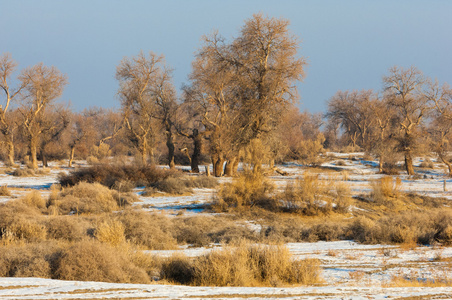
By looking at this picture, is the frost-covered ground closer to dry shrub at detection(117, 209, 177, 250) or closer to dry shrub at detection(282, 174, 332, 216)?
dry shrub at detection(117, 209, 177, 250)

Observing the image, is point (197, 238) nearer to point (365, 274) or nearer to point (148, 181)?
point (365, 274)

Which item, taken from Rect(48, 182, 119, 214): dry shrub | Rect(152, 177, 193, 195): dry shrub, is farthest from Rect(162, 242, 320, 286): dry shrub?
Rect(152, 177, 193, 195): dry shrub

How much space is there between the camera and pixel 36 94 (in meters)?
46.1

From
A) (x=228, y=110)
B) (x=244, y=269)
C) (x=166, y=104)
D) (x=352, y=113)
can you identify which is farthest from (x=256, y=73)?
(x=352, y=113)

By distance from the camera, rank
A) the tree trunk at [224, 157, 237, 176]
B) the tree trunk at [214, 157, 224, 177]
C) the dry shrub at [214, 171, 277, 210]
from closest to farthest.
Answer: the dry shrub at [214, 171, 277, 210] → the tree trunk at [224, 157, 237, 176] → the tree trunk at [214, 157, 224, 177]

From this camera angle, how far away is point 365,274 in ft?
26.7

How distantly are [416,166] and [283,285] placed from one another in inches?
1818

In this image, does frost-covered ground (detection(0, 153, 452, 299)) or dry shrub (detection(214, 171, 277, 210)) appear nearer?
frost-covered ground (detection(0, 153, 452, 299))

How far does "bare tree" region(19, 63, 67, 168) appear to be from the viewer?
4584cm

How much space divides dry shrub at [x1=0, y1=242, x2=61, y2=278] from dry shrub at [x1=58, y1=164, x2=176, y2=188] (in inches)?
603

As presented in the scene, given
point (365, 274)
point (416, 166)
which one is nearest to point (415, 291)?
point (365, 274)

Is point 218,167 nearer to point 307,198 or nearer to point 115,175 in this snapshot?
point 115,175

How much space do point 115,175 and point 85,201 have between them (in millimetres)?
7760

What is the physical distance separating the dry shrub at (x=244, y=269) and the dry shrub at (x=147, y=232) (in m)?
2.50
